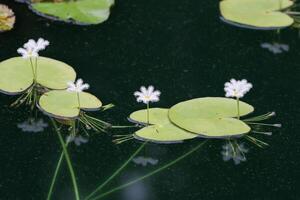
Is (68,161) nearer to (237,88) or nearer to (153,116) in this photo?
(153,116)

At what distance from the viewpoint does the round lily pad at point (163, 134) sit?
1.70m

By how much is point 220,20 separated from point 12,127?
2.63ft

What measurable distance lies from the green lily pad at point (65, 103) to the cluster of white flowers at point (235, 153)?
36 centimetres

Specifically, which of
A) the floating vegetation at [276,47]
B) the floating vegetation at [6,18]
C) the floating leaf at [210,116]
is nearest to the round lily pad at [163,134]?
the floating leaf at [210,116]

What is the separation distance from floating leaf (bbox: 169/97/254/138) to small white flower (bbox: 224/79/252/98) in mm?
40

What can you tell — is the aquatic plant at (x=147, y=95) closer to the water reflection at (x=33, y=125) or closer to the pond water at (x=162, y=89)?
the pond water at (x=162, y=89)

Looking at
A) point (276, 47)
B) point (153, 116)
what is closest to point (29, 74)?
point (153, 116)

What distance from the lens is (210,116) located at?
1.75m

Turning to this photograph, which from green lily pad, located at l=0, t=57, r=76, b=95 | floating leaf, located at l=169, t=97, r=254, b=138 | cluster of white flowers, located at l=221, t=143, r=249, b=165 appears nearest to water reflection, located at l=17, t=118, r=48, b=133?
green lily pad, located at l=0, t=57, r=76, b=95

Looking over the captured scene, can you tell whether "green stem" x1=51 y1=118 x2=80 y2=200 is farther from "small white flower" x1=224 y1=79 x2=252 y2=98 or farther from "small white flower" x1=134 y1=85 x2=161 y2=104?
"small white flower" x1=224 y1=79 x2=252 y2=98

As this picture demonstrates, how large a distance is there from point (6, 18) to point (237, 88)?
0.76m

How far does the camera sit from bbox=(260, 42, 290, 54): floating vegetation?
6.78 feet

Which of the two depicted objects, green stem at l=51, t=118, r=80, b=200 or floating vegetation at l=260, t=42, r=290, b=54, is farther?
floating vegetation at l=260, t=42, r=290, b=54

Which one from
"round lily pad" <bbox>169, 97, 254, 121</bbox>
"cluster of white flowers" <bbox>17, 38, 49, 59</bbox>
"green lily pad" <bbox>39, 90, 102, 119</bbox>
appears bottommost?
"round lily pad" <bbox>169, 97, 254, 121</bbox>
